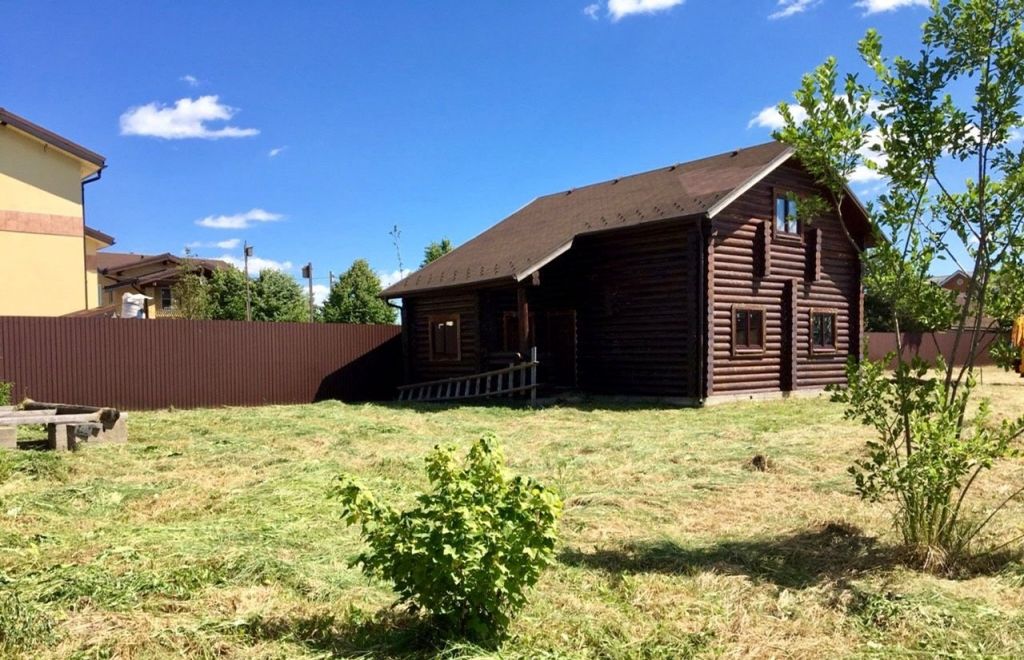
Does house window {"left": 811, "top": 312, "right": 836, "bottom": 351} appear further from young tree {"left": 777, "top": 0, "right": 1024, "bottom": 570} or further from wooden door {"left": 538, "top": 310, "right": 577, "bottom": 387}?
young tree {"left": 777, "top": 0, "right": 1024, "bottom": 570}

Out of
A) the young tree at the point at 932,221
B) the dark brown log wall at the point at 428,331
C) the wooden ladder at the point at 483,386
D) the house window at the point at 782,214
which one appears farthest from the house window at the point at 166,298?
the young tree at the point at 932,221

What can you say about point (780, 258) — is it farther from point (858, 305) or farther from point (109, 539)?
point (109, 539)

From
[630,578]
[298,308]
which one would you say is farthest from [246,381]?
[298,308]

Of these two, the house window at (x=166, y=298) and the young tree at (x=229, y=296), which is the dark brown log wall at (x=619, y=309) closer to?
the young tree at (x=229, y=296)

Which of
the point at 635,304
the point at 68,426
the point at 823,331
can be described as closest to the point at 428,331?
the point at 635,304

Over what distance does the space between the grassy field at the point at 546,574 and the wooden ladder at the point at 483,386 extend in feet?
23.9

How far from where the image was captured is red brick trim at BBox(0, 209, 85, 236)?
74.9 ft

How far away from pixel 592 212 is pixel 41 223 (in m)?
18.1

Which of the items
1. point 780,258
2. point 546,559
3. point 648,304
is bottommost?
point 546,559

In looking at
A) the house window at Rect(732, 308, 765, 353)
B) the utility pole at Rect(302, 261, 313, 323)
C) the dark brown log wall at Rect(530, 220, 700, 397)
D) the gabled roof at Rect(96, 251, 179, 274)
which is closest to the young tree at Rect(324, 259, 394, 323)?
the utility pole at Rect(302, 261, 313, 323)

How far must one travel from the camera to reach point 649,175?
21141 mm

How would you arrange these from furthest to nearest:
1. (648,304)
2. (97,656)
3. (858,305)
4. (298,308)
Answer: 1. (298,308)
2. (858,305)
3. (648,304)
4. (97,656)

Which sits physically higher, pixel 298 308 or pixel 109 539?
pixel 298 308

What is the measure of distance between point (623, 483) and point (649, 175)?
15025 millimetres
